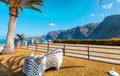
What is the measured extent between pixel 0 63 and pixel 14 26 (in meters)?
5.27

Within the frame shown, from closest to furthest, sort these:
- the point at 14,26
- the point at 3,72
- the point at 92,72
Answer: the point at 92,72 < the point at 3,72 < the point at 14,26

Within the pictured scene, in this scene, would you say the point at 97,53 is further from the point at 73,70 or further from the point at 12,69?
the point at 12,69

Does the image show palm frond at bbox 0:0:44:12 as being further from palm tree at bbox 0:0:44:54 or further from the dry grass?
the dry grass

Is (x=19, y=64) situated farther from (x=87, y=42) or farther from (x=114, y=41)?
(x=87, y=42)

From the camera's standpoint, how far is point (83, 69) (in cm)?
915

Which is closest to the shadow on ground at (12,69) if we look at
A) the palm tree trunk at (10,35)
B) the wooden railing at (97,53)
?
the palm tree trunk at (10,35)

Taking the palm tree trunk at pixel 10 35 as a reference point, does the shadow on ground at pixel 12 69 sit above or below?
below

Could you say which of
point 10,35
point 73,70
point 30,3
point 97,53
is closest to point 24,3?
point 30,3

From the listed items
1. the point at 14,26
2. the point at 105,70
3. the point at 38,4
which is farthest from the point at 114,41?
the point at 105,70

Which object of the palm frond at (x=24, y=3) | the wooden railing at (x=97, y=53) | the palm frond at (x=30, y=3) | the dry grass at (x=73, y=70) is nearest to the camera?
the dry grass at (x=73, y=70)

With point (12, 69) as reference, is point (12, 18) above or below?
above

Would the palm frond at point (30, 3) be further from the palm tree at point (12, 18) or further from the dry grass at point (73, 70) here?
the dry grass at point (73, 70)

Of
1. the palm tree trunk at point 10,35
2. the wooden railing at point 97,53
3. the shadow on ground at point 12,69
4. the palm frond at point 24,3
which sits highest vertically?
the palm frond at point 24,3

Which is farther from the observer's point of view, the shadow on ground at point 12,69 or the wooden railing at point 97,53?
the wooden railing at point 97,53
